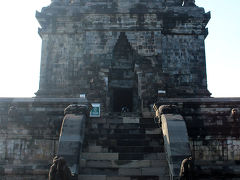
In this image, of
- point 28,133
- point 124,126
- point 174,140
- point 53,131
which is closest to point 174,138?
point 174,140

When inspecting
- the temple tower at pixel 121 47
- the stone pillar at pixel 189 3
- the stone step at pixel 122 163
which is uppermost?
the stone pillar at pixel 189 3

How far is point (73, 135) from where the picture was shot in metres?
12.1

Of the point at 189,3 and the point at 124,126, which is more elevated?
the point at 189,3

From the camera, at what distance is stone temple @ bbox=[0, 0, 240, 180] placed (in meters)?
12.0

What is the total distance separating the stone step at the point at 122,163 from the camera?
11.8m

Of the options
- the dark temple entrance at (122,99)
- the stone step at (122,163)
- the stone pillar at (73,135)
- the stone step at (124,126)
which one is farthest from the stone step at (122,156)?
the dark temple entrance at (122,99)

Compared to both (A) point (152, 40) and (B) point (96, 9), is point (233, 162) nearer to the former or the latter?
(A) point (152, 40)

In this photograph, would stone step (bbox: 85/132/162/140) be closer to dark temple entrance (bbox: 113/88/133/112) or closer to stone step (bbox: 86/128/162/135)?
stone step (bbox: 86/128/162/135)

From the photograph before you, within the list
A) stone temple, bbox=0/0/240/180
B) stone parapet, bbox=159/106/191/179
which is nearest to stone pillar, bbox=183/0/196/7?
stone temple, bbox=0/0/240/180

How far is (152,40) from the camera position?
21.8 metres

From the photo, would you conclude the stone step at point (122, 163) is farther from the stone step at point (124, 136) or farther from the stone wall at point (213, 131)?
the stone wall at point (213, 131)

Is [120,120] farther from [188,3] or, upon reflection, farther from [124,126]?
[188,3]

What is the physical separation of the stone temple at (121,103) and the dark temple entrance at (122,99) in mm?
71

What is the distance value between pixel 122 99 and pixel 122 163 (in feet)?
36.4
